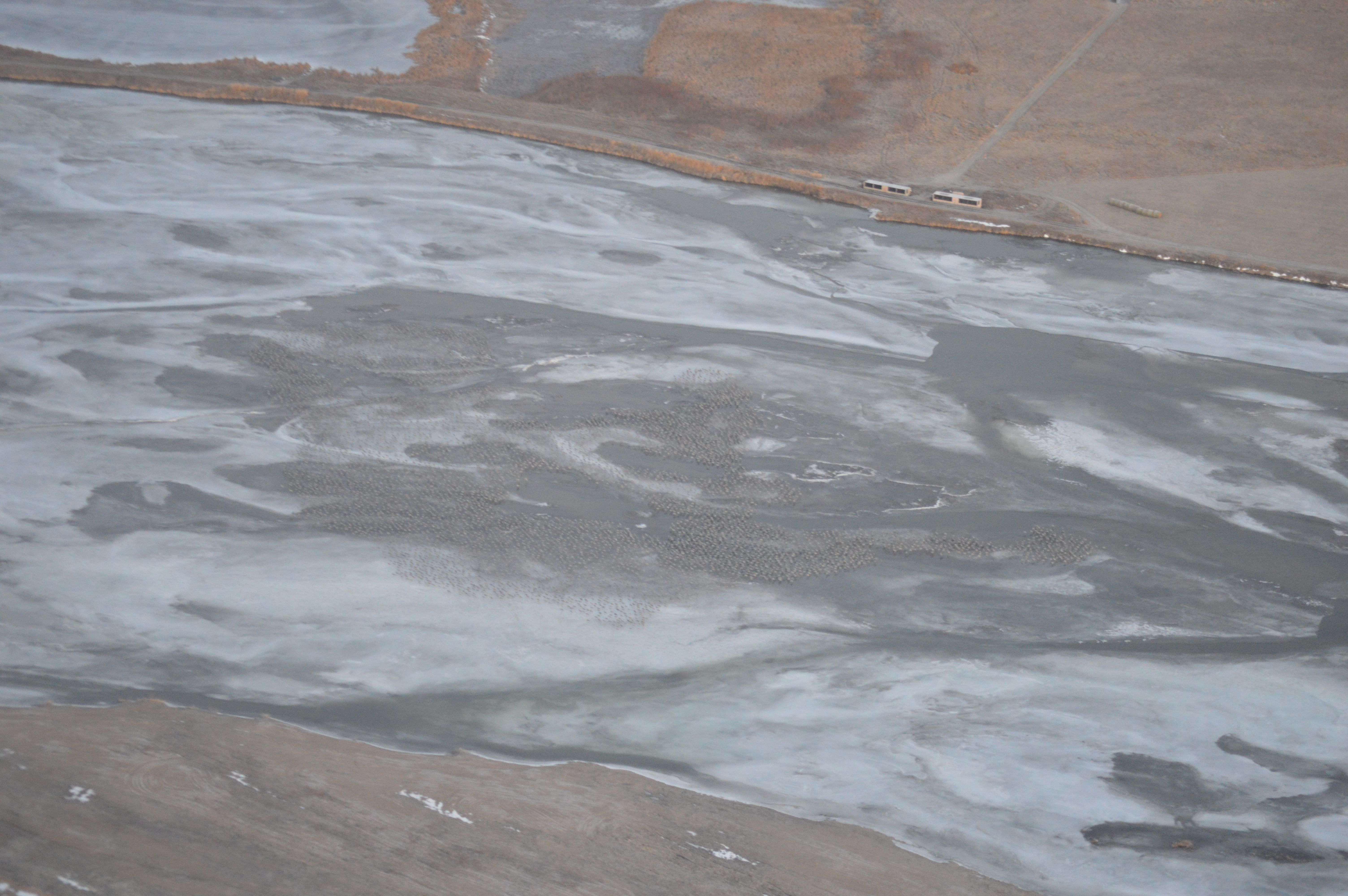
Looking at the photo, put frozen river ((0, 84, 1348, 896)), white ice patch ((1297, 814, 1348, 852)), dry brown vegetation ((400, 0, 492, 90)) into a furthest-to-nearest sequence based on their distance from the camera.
→ dry brown vegetation ((400, 0, 492, 90)) → frozen river ((0, 84, 1348, 896)) → white ice patch ((1297, 814, 1348, 852))

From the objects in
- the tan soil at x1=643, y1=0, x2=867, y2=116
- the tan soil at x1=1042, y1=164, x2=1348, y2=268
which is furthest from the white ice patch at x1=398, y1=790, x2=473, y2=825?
the tan soil at x1=643, y1=0, x2=867, y2=116

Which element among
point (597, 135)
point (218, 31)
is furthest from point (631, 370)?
point (218, 31)

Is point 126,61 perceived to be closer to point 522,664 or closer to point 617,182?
point 617,182

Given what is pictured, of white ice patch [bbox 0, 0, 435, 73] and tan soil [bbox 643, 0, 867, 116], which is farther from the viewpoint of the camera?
tan soil [bbox 643, 0, 867, 116]

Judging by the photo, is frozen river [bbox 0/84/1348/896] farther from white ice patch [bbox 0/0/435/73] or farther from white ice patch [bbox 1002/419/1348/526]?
white ice patch [bbox 0/0/435/73]

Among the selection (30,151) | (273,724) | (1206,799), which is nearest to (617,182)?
(30,151)

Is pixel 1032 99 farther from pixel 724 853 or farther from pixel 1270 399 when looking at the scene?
pixel 724 853
